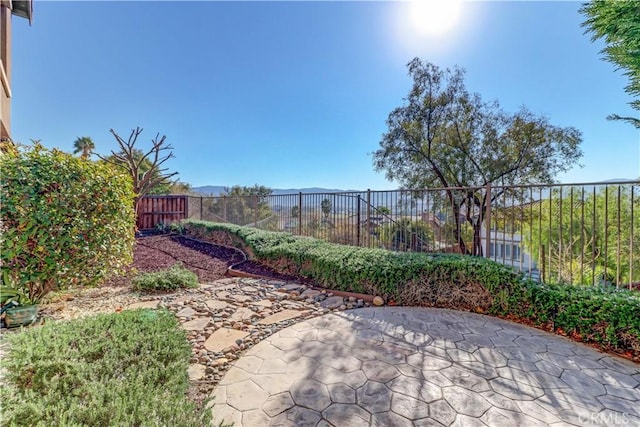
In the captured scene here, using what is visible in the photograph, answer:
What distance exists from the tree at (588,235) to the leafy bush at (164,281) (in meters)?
5.02

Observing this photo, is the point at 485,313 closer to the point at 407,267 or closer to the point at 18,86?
the point at 407,267

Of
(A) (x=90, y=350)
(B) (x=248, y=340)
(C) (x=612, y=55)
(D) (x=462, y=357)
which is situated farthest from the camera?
(C) (x=612, y=55)

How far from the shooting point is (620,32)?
289cm

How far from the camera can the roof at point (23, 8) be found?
5777mm

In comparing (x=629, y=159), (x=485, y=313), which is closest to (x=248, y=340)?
(x=485, y=313)

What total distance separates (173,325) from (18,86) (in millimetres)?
7297

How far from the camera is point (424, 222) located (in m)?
5.18

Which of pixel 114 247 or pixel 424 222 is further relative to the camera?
pixel 424 222

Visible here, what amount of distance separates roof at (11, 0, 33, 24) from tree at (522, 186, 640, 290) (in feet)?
35.6

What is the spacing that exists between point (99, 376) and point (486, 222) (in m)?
4.76

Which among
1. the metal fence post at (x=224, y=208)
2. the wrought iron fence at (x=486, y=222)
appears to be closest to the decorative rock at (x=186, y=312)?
the wrought iron fence at (x=486, y=222)

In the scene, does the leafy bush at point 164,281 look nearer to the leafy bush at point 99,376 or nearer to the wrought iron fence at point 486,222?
the leafy bush at point 99,376

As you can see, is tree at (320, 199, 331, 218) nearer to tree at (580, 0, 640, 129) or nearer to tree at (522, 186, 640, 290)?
tree at (522, 186, 640, 290)

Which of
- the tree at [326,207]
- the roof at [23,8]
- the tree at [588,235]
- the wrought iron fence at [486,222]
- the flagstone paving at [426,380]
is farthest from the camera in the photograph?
the tree at [326,207]
